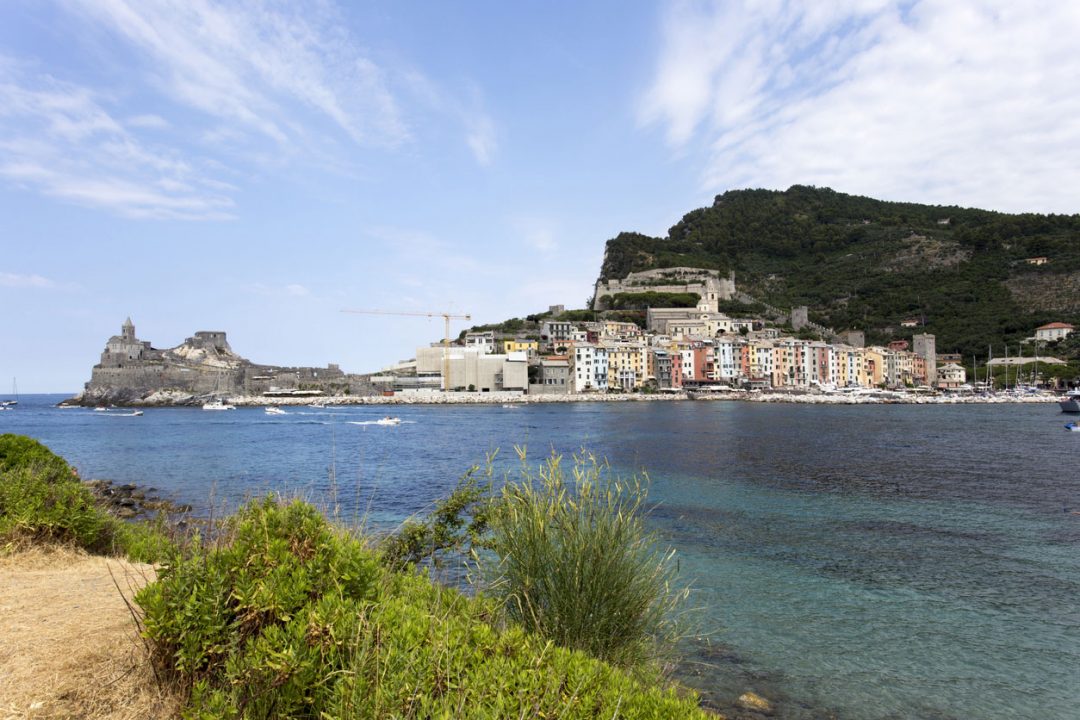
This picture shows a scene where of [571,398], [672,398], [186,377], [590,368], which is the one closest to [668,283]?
[590,368]

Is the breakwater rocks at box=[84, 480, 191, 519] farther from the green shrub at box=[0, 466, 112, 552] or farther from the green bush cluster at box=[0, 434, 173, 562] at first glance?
the green shrub at box=[0, 466, 112, 552]

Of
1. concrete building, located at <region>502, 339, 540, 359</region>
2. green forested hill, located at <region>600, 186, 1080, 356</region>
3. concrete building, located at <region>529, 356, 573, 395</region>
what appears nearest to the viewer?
concrete building, located at <region>529, 356, 573, 395</region>

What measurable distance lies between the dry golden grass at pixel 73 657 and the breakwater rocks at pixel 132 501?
288 inches

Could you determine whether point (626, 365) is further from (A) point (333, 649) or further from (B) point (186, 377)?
(A) point (333, 649)

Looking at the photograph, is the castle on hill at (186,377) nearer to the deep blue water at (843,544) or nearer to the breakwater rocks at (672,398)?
the breakwater rocks at (672,398)

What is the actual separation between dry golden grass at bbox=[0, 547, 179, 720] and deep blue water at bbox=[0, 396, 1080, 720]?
1504mm

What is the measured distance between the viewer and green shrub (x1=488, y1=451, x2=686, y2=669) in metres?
3.95

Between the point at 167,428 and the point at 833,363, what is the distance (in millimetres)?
78179

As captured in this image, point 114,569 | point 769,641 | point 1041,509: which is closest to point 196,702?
point 114,569

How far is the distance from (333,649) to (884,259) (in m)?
128

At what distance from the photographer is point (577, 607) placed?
3953 millimetres

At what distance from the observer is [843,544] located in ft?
34.3

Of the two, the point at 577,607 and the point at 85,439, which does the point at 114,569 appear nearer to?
the point at 577,607

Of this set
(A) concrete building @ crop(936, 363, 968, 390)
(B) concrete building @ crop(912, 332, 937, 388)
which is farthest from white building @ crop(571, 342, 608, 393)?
Result: (B) concrete building @ crop(912, 332, 937, 388)
